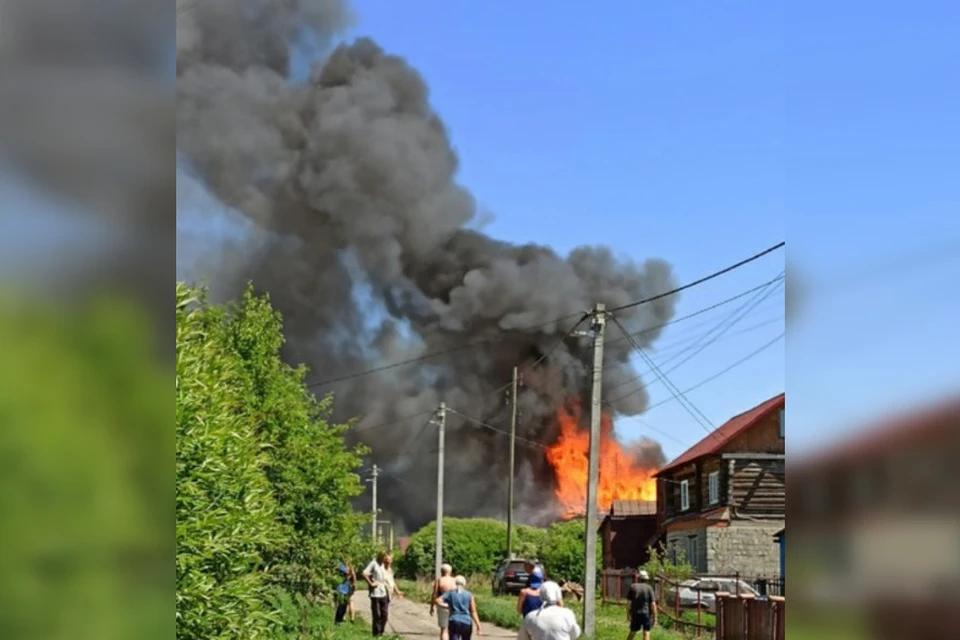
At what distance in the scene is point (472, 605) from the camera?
11047 mm

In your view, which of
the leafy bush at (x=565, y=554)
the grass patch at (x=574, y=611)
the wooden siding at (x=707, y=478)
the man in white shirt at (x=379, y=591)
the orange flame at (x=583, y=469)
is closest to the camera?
the man in white shirt at (x=379, y=591)

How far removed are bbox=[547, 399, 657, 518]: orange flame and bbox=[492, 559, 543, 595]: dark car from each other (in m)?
11.4

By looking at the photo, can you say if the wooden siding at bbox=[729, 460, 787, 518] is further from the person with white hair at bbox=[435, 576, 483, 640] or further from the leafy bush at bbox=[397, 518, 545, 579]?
the person with white hair at bbox=[435, 576, 483, 640]

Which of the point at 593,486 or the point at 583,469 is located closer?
the point at 593,486

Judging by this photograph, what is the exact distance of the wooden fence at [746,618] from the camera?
12.8 m

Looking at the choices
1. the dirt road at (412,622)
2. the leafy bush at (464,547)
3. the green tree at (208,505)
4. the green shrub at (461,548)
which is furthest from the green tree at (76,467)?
the green shrub at (461,548)

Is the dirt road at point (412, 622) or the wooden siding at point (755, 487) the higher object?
the wooden siding at point (755, 487)

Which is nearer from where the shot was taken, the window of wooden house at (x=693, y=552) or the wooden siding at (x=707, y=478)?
the wooden siding at (x=707, y=478)

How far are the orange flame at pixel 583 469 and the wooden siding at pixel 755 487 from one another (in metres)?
10.7

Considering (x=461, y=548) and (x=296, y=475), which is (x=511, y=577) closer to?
(x=461, y=548)

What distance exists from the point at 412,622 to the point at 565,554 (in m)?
8.04

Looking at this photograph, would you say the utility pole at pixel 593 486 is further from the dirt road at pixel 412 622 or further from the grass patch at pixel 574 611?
the dirt road at pixel 412 622

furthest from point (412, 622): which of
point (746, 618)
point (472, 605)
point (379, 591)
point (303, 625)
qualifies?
point (472, 605)

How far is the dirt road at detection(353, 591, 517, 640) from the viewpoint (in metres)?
16.9
